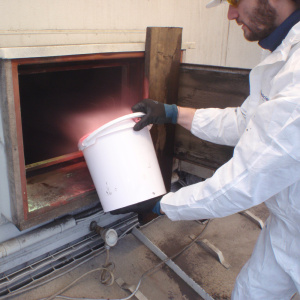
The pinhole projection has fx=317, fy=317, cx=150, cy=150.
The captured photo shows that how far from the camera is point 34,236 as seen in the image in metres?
1.57

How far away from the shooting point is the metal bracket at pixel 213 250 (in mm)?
1779

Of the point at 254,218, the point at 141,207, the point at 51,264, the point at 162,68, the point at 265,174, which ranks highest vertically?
the point at 162,68

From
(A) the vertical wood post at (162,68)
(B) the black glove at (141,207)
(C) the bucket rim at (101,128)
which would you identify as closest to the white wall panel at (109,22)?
(A) the vertical wood post at (162,68)

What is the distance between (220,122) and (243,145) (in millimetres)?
415

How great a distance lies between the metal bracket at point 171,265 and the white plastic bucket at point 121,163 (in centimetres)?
61

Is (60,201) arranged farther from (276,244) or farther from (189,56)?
(189,56)

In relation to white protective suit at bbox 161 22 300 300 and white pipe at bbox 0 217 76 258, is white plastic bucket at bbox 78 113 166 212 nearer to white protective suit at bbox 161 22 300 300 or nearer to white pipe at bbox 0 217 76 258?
white protective suit at bbox 161 22 300 300

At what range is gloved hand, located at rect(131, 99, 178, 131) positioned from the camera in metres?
1.35

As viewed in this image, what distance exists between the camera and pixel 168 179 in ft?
6.45

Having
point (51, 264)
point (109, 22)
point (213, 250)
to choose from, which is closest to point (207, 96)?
point (109, 22)

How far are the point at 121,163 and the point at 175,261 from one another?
84 centimetres

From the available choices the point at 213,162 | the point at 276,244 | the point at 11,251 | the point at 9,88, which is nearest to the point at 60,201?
the point at 11,251

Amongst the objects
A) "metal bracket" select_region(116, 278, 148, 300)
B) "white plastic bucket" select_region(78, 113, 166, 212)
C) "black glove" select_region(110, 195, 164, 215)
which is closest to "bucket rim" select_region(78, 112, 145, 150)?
"white plastic bucket" select_region(78, 113, 166, 212)

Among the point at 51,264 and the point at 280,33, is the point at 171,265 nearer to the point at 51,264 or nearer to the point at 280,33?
the point at 51,264
